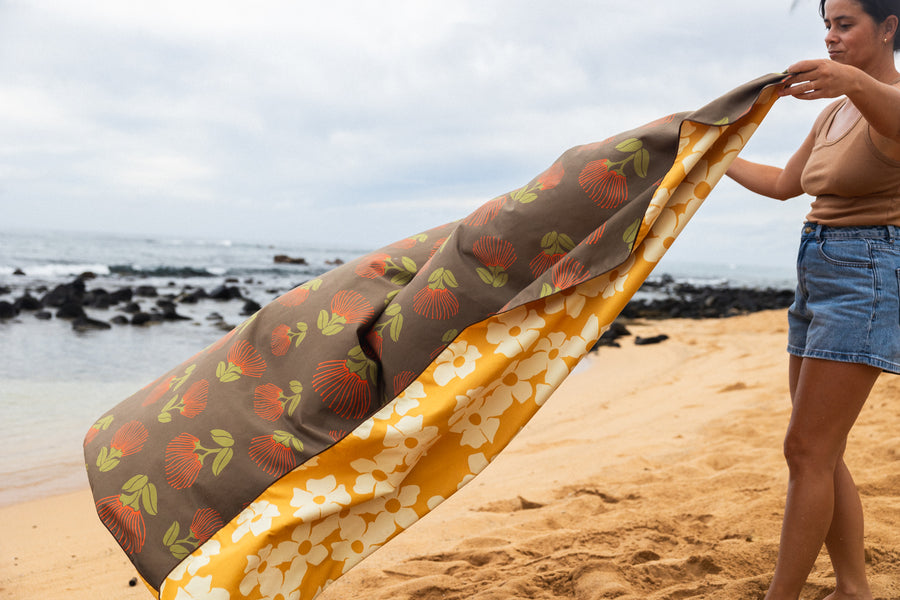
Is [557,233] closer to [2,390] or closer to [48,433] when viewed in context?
[48,433]

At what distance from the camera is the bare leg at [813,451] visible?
1.82 m

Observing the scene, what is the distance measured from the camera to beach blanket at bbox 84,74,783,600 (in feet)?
5.57

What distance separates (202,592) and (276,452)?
0.39m

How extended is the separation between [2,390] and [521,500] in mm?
5581

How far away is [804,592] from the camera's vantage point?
2.21 m

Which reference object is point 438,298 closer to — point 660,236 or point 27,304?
point 660,236

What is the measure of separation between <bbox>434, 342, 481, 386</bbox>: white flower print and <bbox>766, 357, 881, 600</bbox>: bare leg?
1.03m

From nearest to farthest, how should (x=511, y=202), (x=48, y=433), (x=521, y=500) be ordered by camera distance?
1. (x=511, y=202)
2. (x=521, y=500)
3. (x=48, y=433)

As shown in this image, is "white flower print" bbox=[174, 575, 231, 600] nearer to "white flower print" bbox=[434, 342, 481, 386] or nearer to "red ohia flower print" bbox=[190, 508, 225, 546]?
"red ohia flower print" bbox=[190, 508, 225, 546]

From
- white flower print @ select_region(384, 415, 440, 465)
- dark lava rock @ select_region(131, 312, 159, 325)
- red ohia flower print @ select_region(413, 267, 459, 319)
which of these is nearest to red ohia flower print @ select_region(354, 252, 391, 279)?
red ohia flower print @ select_region(413, 267, 459, 319)

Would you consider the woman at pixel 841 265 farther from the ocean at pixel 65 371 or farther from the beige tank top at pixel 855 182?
the ocean at pixel 65 371

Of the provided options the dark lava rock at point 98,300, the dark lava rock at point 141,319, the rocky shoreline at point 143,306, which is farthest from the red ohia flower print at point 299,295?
the dark lava rock at point 98,300

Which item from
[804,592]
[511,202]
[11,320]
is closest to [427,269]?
[511,202]

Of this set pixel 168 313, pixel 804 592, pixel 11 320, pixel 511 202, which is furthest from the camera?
pixel 168 313
